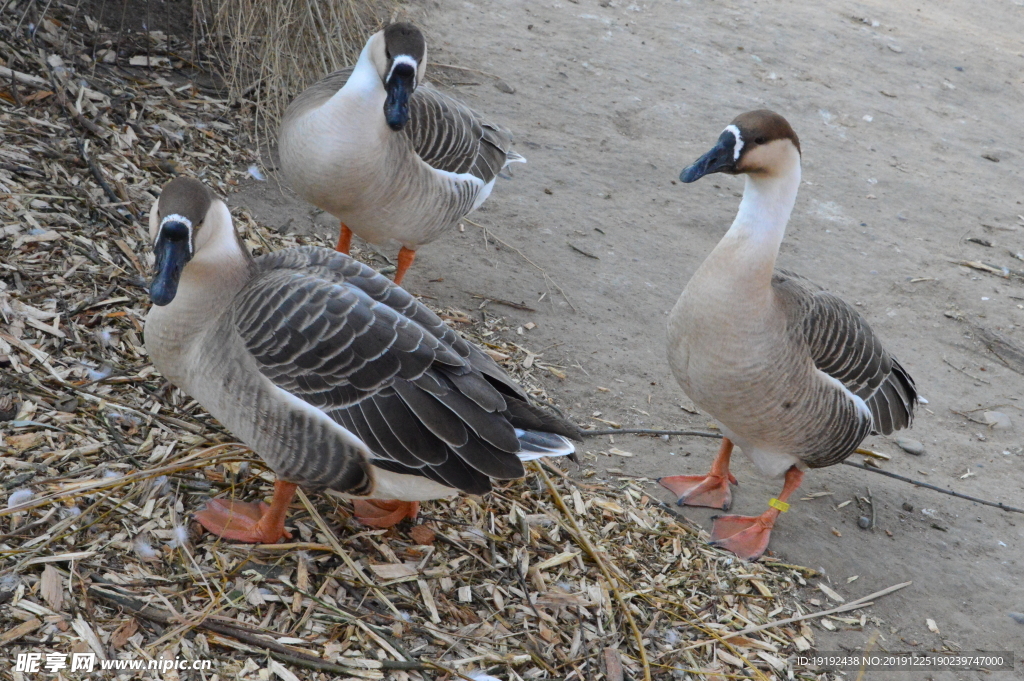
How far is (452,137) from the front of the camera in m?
5.12

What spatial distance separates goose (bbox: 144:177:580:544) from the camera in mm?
2936

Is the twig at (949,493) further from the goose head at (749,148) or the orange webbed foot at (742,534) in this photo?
the goose head at (749,148)

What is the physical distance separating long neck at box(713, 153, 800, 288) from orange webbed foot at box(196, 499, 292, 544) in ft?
6.73

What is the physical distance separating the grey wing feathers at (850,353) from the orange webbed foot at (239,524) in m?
2.32

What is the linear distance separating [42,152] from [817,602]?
424 centimetres

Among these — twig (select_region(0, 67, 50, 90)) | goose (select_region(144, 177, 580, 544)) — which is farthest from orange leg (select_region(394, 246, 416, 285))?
twig (select_region(0, 67, 50, 90))

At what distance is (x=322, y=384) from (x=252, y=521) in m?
0.63

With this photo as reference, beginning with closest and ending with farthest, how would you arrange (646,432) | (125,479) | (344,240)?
(125,479), (646,432), (344,240)

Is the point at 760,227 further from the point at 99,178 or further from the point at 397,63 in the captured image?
the point at 99,178

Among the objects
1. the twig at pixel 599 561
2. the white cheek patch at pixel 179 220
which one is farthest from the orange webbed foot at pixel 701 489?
the white cheek patch at pixel 179 220

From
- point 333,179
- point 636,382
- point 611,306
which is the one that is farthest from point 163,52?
point 636,382

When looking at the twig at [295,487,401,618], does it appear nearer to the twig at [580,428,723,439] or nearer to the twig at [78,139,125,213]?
the twig at [580,428,723,439]

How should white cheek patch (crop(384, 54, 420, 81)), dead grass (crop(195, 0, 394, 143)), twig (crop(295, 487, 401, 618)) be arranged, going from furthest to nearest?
dead grass (crop(195, 0, 394, 143)), white cheek patch (crop(384, 54, 420, 81)), twig (crop(295, 487, 401, 618))

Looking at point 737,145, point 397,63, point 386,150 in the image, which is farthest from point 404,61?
point 737,145
